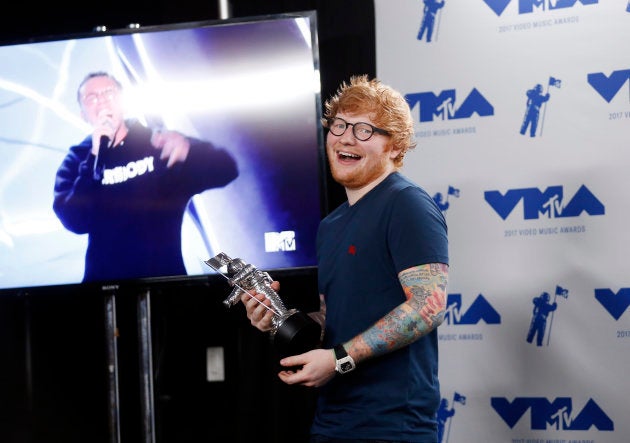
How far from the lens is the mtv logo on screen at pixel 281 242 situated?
122 inches

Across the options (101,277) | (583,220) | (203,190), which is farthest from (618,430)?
(101,277)

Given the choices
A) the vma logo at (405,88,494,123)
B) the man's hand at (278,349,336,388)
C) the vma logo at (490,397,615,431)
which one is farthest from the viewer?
the vma logo at (405,88,494,123)

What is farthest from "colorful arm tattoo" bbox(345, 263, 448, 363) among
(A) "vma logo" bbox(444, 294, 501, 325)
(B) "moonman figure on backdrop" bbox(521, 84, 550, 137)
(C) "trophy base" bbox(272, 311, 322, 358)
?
(B) "moonman figure on backdrop" bbox(521, 84, 550, 137)

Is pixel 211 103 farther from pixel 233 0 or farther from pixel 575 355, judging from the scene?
pixel 575 355

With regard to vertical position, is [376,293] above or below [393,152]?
below

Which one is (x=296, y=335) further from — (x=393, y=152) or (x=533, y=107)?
(x=533, y=107)

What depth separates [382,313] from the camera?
190 centimetres

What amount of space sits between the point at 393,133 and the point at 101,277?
5.34 feet

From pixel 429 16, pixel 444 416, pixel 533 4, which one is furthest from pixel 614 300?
pixel 429 16

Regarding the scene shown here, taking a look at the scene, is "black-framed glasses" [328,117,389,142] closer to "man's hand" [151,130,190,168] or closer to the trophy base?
the trophy base

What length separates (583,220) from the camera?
10.1 feet

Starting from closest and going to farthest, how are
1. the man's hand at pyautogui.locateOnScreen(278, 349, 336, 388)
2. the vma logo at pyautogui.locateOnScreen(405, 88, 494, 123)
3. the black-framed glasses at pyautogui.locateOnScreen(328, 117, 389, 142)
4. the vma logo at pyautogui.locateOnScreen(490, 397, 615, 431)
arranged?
the man's hand at pyautogui.locateOnScreen(278, 349, 336, 388), the black-framed glasses at pyautogui.locateOnScreen(328, 117, 389, 142), the vma logo at pyautogui.locateOnScreen(490, 397, 615, 431), the vma logo at pyautogui.locateOnScreen(405, 88, 494, 123)

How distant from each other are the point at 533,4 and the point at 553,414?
5.57ft

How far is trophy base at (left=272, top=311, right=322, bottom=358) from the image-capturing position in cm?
188
